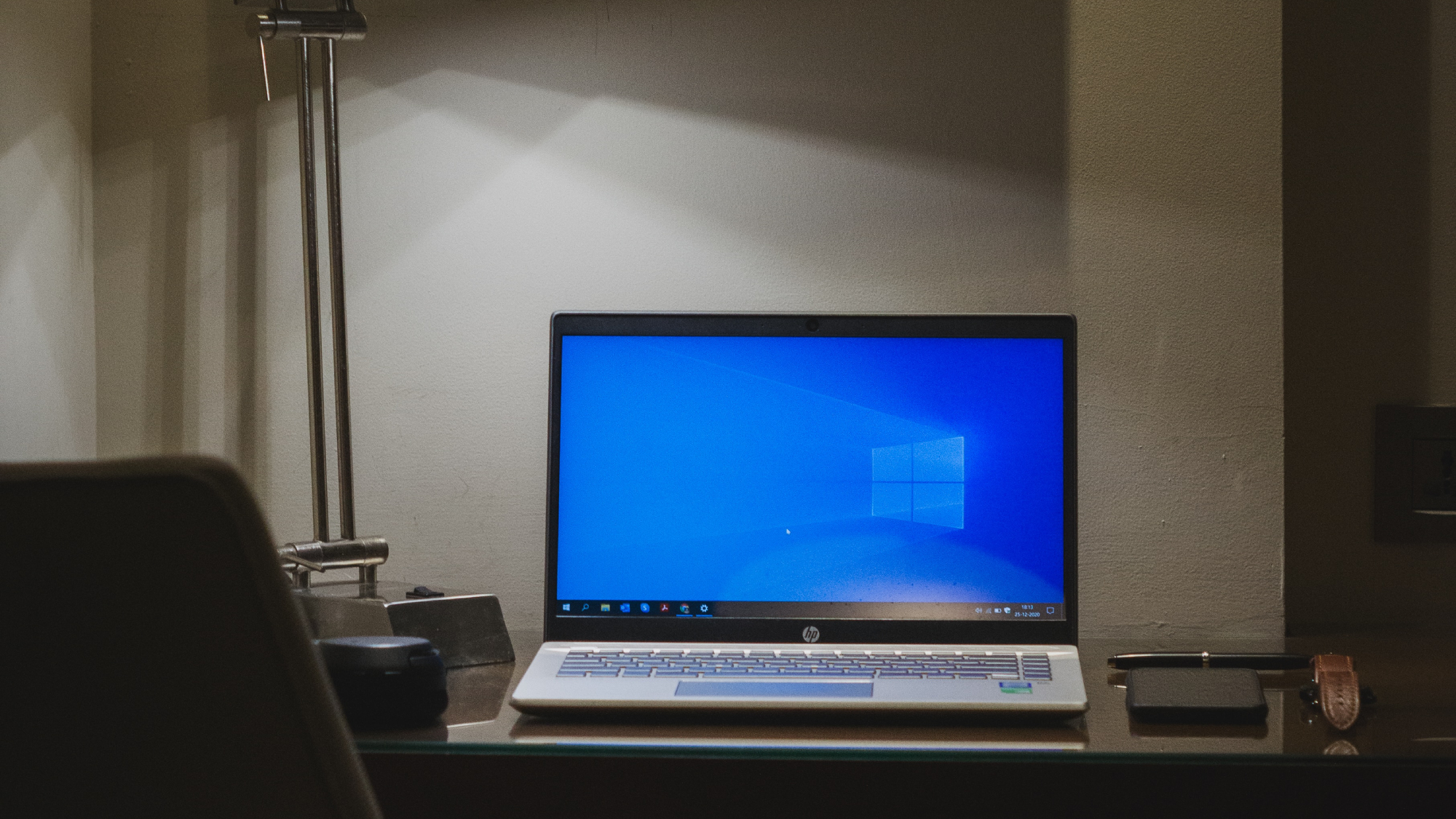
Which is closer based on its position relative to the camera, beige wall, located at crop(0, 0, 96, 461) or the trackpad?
the trackpad

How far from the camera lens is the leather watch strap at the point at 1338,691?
83 centimetres

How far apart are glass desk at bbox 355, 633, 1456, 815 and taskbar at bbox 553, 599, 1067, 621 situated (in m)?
0.08

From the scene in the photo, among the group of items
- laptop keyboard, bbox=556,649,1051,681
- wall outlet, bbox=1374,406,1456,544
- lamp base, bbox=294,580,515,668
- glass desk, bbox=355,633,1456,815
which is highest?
wall outlet, bbox=1374,406,1456,544

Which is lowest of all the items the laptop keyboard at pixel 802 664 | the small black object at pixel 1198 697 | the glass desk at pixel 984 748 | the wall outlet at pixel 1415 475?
the glass desk at pixel 984 748

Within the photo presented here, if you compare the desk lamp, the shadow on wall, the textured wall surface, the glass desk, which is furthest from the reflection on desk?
the shadow on wall

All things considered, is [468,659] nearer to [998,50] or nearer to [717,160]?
[717,160]

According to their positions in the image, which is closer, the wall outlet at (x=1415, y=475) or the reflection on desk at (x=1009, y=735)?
the reflection on desk at (x=1009, y=735)

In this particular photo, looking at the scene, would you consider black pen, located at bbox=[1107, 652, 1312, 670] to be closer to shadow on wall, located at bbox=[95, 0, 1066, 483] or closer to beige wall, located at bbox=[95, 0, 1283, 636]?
beige wall, located at bbox=[95, 0, 1283, 636]

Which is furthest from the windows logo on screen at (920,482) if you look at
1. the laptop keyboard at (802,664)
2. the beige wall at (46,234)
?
the beige wall at (46,234)

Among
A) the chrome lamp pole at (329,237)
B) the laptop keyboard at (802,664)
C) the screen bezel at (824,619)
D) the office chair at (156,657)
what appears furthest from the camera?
the chrome lamp pole at (329,237)

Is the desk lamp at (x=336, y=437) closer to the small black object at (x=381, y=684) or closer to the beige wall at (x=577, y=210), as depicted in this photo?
the beige wall at (x=577, y=210)

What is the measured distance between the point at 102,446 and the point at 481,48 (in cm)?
61

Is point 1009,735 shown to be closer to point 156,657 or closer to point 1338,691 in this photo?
point 1338,691

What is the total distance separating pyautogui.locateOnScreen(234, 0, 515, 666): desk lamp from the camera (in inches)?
42.1
